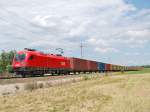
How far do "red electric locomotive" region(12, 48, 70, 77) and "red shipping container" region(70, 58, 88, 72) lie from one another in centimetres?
946

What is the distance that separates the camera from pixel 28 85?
26.4 m

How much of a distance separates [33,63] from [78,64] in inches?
903

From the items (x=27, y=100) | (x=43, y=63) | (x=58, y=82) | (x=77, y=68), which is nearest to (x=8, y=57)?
(x=77, y=68)

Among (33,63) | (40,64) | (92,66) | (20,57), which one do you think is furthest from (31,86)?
(92,66)

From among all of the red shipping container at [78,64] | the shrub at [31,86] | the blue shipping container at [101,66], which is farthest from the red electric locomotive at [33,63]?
the blue shipping container at [101,66]

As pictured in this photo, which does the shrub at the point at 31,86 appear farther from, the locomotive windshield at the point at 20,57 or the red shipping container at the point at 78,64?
the red shipping container at the point at 78,64

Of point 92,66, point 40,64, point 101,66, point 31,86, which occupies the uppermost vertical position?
point 101,66

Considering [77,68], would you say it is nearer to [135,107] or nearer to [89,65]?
[89,65]

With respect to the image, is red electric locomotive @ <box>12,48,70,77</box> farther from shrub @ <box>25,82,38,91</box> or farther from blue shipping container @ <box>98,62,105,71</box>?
blue shipping container @ <box>98,62,105,71</box>

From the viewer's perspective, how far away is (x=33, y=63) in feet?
142

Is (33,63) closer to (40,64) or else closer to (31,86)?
(40,64)

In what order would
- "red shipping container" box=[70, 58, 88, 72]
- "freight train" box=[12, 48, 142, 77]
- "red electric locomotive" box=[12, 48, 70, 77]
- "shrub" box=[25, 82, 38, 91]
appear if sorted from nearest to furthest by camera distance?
"shrub" box=[25, 82, 38, 91]
"red electric locomotive" box=[12, 48, 70, 77]
"freight train" box=[12, 48, 142, 77]
"red shipping container" box=[70, 58, 88, 72]

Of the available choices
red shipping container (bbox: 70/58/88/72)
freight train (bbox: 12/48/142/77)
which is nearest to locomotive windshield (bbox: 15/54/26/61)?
freight train (bbox: 12/48/142/77)

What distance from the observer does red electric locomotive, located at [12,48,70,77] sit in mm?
42188
